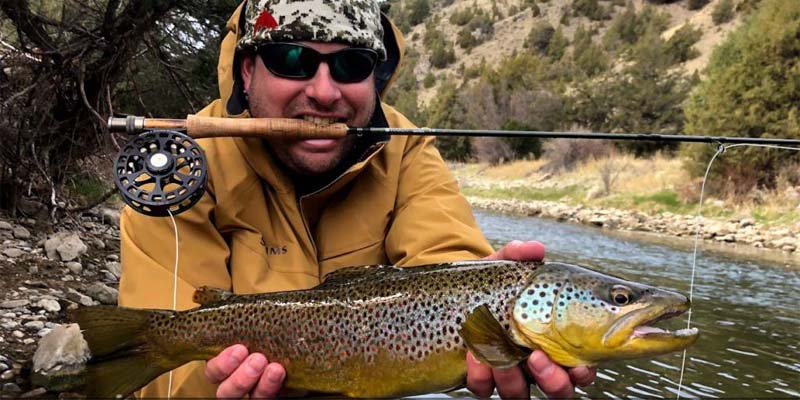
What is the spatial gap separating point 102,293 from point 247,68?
402 centimetres

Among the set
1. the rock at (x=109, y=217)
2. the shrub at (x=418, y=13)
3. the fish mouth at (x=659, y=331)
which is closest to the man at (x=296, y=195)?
the fish mouth at (x=659, y=331)

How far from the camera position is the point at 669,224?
19.4 meters

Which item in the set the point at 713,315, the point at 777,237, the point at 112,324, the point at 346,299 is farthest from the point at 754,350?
the point at 777,237

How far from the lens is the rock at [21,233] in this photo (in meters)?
6.89

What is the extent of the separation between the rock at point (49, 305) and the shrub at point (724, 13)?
189ft

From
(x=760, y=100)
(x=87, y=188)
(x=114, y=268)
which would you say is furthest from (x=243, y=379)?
(x=760, y=100)

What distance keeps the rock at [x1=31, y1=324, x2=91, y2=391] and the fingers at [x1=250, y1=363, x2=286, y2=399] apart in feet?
9.46

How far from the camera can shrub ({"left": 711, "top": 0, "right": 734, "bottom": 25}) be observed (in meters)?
52.1

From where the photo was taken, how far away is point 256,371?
7.47 feet

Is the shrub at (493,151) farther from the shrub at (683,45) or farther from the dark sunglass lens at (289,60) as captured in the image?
the dark sunglass lens at (289,60)

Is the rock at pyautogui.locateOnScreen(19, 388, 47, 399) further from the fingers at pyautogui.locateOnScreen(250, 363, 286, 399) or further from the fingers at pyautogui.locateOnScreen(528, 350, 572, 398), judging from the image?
the fingers at pyautogui.locateOnScreen(528, 350, 572, 398)

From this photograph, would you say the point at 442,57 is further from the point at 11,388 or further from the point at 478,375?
the point at 478,375

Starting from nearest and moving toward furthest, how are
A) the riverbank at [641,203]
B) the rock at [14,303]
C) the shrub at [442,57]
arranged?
the rock at [14,303] → the riverbank at [641,203] → the shrub at [442,57]

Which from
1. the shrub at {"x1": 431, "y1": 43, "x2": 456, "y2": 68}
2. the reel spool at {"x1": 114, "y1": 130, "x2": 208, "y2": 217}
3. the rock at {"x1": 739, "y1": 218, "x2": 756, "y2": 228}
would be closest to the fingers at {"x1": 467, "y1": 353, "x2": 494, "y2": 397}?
the reel spool at {"x1": 114, "y1": 130, "x2": 208, "y2": 217}
